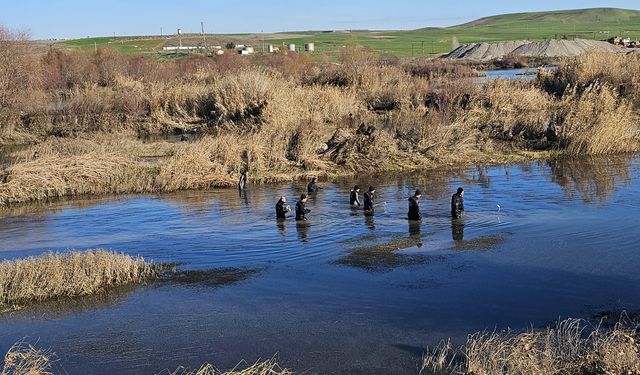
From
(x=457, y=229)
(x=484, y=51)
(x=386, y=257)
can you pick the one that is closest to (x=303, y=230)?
(x=386, y=257)

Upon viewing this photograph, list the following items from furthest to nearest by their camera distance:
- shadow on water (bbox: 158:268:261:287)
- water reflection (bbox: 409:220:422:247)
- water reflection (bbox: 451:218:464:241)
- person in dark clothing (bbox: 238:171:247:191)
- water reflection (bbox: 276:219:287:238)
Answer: person in dark clothing (bbox: 238:171:247:191) → water reflection (bbox: 276:219:287:238) → water reflection (bbox: 451:218:464:241) → water reflection (bbox: 409:220:422:247) → shadow on water (bbox: 158:268:261:287)

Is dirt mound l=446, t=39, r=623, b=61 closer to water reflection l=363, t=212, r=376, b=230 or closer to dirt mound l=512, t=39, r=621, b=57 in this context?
dirt mound l=512, t=39, r=621, b=57

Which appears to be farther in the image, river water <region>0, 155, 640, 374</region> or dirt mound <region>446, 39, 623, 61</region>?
dirt mound <region>446, 39, 623, 61</region>

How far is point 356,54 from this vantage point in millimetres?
69625

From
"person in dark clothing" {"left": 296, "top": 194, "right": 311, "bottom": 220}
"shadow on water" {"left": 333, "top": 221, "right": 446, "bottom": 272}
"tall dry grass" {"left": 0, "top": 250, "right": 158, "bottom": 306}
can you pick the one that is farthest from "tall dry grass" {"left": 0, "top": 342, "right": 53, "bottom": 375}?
"person in dark clothing" {"left": 296, "top": 194, "right": 311, "bottom": 220}

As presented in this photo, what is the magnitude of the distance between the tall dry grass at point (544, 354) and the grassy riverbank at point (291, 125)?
19.7 metres

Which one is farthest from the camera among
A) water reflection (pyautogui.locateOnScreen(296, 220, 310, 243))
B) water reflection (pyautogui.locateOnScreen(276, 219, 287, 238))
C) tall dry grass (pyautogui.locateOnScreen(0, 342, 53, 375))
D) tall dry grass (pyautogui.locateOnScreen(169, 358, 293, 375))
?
water reflection (pyautogui.locateOnScreen(276, 219, 287, 238))

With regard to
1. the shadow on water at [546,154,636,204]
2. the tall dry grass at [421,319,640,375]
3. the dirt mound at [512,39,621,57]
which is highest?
the dirt mound at [512,39,621,57]

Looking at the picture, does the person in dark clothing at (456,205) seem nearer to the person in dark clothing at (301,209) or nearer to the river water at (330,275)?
the river water at (330,275)

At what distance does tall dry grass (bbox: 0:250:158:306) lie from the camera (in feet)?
55.3

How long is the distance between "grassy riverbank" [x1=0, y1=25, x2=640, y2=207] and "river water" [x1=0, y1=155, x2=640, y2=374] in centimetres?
287

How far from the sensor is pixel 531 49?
111 metres

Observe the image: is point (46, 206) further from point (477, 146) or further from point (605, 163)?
point (605, 163)

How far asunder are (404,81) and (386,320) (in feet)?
130
